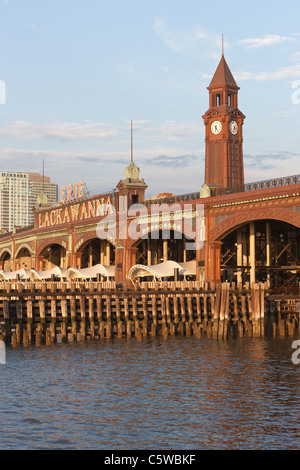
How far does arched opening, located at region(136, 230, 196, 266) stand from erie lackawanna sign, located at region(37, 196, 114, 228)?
7.42 metres

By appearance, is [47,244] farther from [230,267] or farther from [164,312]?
[164,312]

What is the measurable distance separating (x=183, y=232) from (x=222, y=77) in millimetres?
76070

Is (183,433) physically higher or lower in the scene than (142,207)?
lower

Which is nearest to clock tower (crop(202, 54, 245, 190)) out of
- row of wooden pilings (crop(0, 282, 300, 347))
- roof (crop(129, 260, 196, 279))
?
roof (crop(129, 260, 196, 279))

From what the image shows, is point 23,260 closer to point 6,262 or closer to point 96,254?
point 6,262

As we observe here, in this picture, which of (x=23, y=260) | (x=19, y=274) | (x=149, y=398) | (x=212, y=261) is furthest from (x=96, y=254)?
(x=149, y=398)

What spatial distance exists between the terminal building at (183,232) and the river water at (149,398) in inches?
953

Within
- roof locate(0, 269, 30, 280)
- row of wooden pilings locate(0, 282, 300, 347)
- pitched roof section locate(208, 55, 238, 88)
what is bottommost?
row of wooden pilings locate(0, 282, 300, 347)

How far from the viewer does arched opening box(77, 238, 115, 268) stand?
106m

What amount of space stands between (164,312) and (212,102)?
94459 mm

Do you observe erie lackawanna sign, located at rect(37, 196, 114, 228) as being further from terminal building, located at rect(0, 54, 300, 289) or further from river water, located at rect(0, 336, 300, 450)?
river water, located at rect(0, 336, 300, 450)
